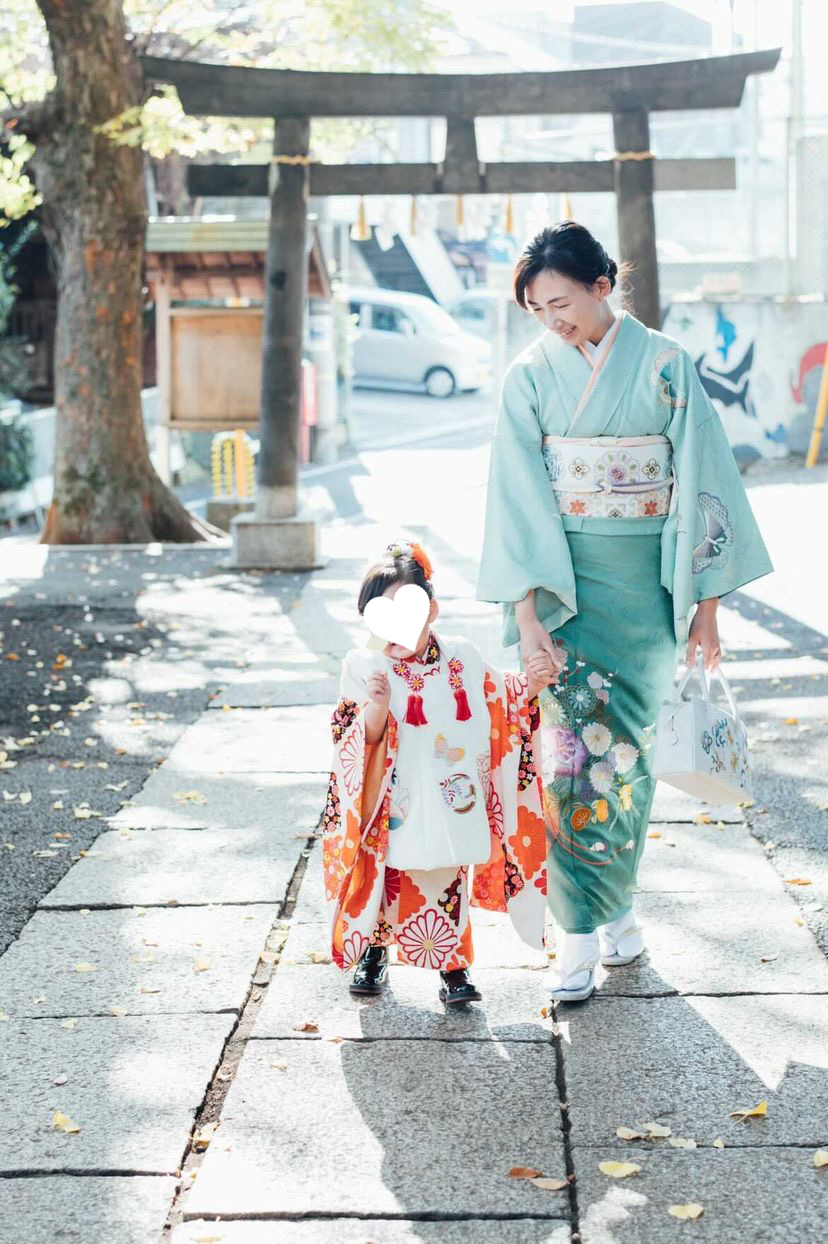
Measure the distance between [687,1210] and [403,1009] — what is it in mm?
1088

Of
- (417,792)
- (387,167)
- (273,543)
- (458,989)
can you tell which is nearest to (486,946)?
(458,989)

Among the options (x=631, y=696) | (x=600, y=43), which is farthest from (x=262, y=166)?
(x=600, y=43)

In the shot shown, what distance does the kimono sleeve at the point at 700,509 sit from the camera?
3602 mm

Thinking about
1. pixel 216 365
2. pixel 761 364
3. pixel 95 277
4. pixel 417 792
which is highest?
pixel 95 277

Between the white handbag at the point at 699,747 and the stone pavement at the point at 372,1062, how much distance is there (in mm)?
512

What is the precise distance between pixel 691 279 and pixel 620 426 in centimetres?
1643

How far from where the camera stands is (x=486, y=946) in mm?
4055

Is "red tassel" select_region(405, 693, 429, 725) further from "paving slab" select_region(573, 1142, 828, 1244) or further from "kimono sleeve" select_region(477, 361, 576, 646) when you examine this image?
"paving slab" select_region(573, 1142, 828, 1244)

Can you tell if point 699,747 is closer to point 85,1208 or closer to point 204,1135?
point 204,1135

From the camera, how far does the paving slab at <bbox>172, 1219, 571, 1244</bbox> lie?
102 inches

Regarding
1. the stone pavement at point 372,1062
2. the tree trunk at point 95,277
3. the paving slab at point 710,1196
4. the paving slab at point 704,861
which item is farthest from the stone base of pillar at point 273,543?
the paving slab at point 710,1196

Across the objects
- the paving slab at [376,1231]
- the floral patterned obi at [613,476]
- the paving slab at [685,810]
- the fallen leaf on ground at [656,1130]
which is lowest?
the paving slab at [376,1231]

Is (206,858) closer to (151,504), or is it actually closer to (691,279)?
(151,504)

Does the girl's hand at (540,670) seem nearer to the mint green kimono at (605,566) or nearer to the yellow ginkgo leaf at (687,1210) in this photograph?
the mint green kimono at (605,566)
